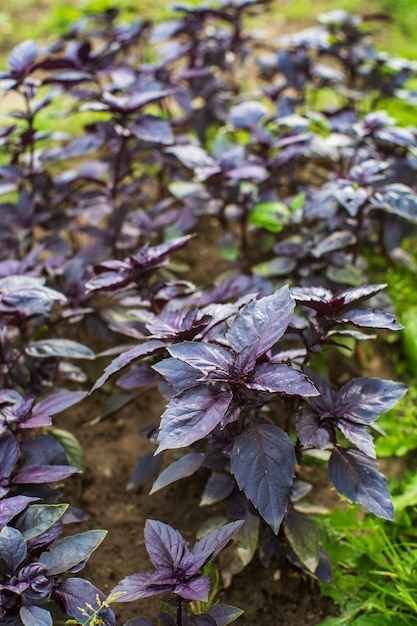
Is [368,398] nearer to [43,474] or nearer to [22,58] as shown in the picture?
[43,474]

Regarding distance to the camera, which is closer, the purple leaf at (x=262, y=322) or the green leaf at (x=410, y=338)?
the purple leaf at (x=262, y=322)

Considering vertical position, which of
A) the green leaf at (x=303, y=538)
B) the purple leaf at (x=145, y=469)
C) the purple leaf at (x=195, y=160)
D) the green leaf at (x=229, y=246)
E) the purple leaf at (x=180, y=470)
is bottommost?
the purple leaf at (x=145, y=469)

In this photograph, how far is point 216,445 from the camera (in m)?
1.72

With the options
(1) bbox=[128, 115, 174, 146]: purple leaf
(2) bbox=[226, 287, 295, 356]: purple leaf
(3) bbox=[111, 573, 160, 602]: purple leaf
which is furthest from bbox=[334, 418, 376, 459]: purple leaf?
(1) bbox=[128, 115, 174, 146]: purple leaf

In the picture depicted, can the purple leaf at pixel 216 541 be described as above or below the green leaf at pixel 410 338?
above

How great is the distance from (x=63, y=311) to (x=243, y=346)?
3.02 ft

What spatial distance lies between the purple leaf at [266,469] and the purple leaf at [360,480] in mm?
165

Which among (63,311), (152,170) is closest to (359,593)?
(63,311)

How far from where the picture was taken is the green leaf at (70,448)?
1938 mm

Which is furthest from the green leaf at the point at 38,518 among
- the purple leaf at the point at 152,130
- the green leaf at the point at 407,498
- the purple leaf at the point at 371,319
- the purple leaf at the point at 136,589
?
the purple leaf at the point at 152,130

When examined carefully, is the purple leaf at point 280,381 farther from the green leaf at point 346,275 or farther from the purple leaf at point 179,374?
the green leaf at point 346,275

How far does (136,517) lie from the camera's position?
81.7 inches

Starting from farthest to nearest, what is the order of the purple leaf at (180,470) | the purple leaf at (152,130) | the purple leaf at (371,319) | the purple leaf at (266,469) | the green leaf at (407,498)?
1. the purple leaf at (152,130)
2. the green leaf at (407,498)
3. the purple leaf at (180,470)
4. the purple leaf at (371,319)
5. the purple leaf at (266,469)

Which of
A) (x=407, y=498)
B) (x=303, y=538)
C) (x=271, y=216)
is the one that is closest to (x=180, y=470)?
(x=303, y=538)
